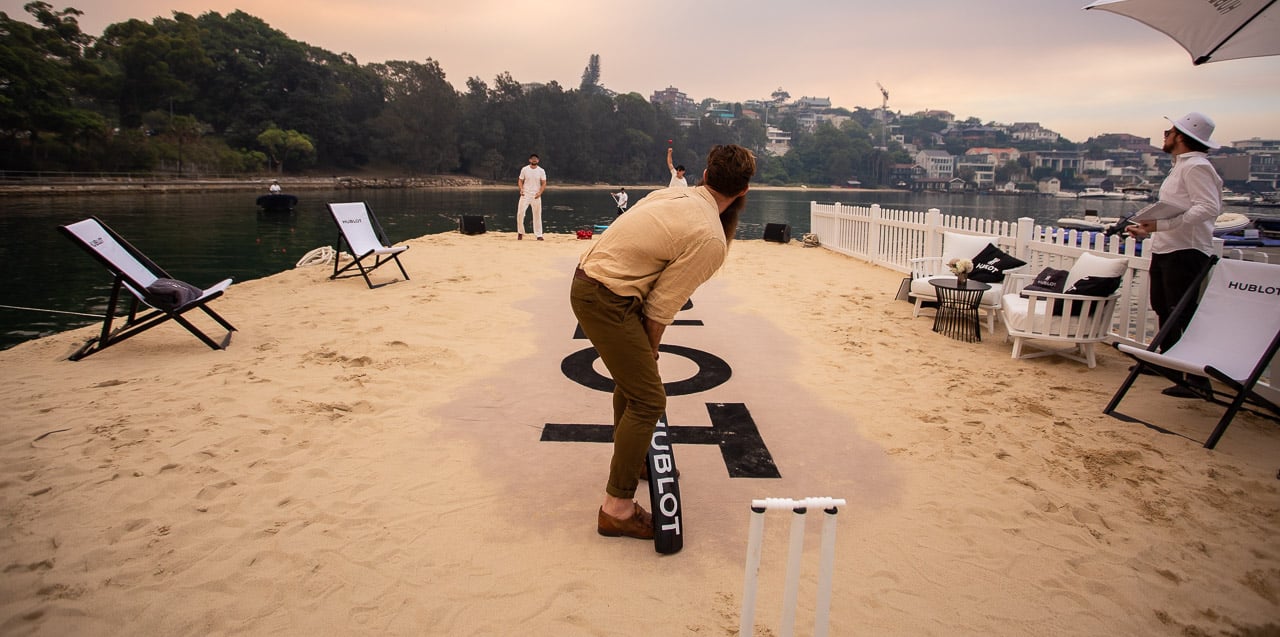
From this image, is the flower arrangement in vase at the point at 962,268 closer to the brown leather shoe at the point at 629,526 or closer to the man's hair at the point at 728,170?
the man's hair at the point at 728,170

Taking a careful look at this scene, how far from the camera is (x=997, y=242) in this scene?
922cm

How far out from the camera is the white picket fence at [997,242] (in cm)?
682

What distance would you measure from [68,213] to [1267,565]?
137ft

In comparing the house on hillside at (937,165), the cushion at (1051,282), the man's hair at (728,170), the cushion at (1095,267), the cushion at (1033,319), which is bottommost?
the cushion at (1033,319)

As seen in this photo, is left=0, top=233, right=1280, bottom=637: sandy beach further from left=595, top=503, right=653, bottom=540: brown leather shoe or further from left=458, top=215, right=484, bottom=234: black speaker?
left=458, top=215, right=484, bottom=234: black speaker

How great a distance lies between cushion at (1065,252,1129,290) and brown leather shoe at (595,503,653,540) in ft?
18.1

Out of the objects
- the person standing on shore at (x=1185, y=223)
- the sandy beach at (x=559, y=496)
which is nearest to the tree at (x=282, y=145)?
the sandy beach at (x=559, y=496)

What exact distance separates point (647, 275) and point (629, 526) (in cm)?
127

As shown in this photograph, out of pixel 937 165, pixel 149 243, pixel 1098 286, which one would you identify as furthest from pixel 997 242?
pixel 937 165

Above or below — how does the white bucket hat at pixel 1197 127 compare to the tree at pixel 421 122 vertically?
below

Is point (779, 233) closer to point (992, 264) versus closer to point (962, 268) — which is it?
point (992, 264)

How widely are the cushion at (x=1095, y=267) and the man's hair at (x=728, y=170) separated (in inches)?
204

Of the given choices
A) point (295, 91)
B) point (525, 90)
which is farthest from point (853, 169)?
point (295, 91)

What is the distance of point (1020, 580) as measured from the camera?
2.97m
